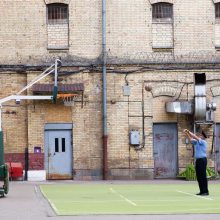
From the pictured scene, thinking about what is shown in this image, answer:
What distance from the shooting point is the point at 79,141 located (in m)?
31.0

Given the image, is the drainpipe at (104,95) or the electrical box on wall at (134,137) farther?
the electrical box on wall at (134,137)

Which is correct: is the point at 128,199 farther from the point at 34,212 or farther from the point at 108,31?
the point at 108,31

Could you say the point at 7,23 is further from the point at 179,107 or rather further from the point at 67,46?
the point at 179,107

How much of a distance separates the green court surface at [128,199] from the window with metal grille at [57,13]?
7.41 metres

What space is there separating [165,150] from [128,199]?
449 inches

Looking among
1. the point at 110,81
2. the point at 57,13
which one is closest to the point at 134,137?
the point at 110,81

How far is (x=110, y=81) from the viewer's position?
31203 mm

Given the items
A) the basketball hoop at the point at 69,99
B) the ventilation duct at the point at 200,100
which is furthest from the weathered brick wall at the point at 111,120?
the ventilation duct at the point at 200,100

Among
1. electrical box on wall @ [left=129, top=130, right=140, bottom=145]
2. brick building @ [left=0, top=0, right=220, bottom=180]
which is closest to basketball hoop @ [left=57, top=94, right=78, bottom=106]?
brick building @ [left=0, top=0, right=220, bottom=180]

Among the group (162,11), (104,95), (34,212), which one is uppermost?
(162,11)

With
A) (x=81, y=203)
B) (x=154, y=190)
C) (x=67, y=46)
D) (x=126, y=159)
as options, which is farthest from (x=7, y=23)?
(x=81, y=203)

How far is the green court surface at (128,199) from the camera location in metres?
16.9

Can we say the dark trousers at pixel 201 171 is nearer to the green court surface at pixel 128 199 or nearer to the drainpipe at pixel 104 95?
the green court surface at pixel 128 199

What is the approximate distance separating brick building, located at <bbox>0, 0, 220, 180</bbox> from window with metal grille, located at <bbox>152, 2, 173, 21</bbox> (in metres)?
0.04
